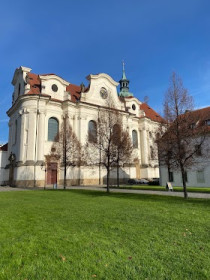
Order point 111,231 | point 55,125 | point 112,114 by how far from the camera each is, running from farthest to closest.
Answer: point 55,125 < point 112,114 < point 111,231

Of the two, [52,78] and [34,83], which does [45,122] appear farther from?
[52,78]

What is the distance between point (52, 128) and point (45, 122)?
5.78 feet

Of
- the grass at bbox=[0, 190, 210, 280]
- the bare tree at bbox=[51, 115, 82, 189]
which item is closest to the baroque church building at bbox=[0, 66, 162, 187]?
the bare tree at bbox=[51, 115, 82, 189]

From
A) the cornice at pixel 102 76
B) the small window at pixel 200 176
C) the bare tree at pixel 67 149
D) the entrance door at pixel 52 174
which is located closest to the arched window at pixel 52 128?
the entrance door at pixel 52 174

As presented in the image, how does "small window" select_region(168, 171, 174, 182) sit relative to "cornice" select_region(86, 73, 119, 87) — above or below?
below

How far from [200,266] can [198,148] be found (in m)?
12.6

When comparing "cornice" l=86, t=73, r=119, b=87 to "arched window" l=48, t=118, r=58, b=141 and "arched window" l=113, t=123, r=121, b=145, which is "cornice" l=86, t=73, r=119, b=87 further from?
"arched window" l=113, t=123, r=121, b=145

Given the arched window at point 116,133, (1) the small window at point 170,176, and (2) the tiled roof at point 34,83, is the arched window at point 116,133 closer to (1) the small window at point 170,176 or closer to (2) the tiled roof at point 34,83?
(1) the small window at point 170,176

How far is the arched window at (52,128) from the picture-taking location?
3799cm

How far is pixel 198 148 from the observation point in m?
15.4

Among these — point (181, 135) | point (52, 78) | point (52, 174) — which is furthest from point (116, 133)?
point (52, 78)

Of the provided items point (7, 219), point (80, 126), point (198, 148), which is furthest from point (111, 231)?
point (80, 126)

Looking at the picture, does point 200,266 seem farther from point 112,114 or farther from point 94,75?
point 94,75

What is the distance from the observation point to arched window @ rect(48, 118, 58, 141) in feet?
125
